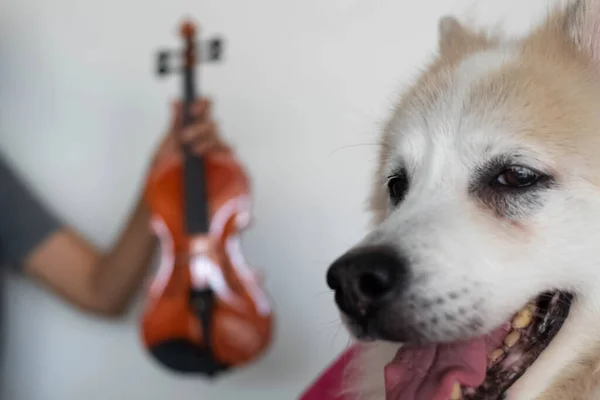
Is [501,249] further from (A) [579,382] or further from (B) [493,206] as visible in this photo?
(A) [579,382]

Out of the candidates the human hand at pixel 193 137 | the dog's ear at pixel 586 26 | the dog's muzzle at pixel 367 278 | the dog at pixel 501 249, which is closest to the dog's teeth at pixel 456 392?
the dog at pixel 501 249

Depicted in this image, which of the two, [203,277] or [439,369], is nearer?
[439,369]

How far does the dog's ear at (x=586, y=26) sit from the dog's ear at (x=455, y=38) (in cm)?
17

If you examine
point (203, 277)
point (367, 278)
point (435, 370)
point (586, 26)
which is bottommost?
point (203, 277)

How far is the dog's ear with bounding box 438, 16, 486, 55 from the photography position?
996 millimetres

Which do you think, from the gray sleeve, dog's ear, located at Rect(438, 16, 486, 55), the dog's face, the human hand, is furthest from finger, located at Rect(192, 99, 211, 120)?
the dog's face

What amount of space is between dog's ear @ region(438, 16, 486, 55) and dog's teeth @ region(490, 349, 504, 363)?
1.44ft

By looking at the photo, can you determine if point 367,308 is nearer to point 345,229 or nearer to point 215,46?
point 345,229

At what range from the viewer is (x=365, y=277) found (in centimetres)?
72

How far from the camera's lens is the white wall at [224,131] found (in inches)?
65.7

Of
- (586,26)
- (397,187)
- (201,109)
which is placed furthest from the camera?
(201,109)

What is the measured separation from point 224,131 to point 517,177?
3.50 ft

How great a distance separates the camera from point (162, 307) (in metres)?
1.49

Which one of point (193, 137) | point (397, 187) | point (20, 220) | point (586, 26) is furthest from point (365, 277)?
point (20, 220)
